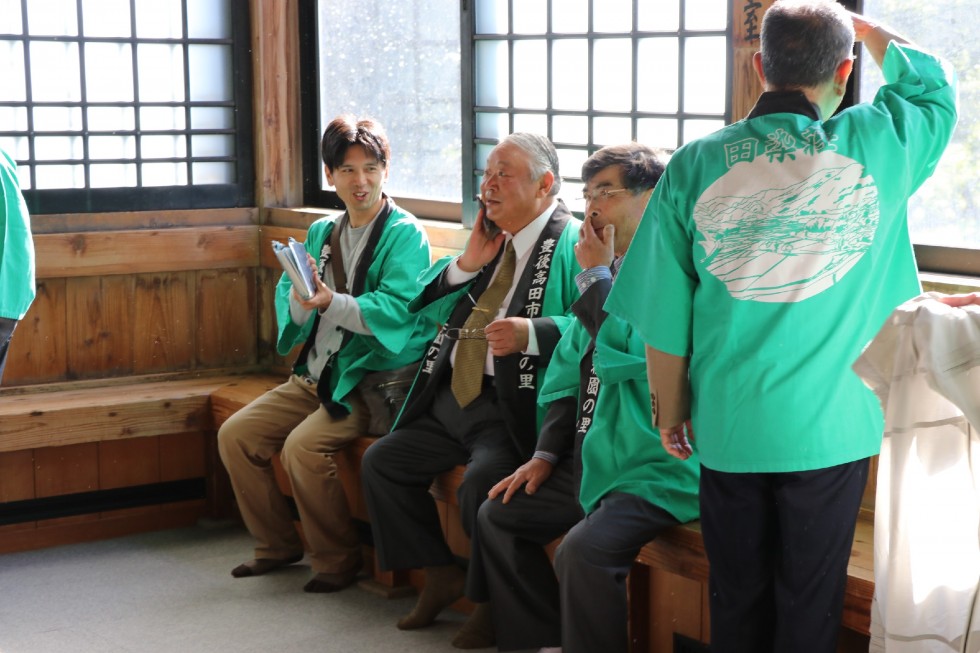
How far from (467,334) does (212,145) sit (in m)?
2.04

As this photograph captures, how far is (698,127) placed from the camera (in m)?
3.59

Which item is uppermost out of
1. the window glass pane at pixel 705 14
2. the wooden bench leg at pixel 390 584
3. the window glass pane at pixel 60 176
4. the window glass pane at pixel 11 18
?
the window glass pane at pixel 11 18

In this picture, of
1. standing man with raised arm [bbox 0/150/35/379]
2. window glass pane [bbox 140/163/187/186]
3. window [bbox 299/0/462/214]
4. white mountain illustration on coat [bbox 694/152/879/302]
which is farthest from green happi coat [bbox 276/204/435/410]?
white mountain illustration on coat [bbox 694/152/879/302]

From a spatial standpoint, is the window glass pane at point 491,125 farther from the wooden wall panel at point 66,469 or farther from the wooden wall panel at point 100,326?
the wooden wall panel at point 66,469

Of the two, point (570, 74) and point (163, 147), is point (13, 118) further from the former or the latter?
point (570, 74)

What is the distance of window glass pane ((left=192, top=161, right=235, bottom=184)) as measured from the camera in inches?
198

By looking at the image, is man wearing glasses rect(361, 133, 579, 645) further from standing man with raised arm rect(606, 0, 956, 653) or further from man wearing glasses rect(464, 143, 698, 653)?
standing man with raised arm rect(606, 0, 956, 653)

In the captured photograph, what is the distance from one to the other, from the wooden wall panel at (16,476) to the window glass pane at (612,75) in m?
2.39

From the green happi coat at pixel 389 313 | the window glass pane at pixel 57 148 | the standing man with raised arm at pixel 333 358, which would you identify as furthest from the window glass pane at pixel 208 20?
the green happi coat at pixel 389 313

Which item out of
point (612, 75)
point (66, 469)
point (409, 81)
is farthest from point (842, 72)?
point (66, 469)

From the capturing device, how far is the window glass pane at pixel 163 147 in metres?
4.91

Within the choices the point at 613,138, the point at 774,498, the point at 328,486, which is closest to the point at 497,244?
the point at 613,138

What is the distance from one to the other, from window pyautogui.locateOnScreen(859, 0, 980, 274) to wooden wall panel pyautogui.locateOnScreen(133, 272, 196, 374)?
114 inches

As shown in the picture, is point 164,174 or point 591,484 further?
point 164,174
